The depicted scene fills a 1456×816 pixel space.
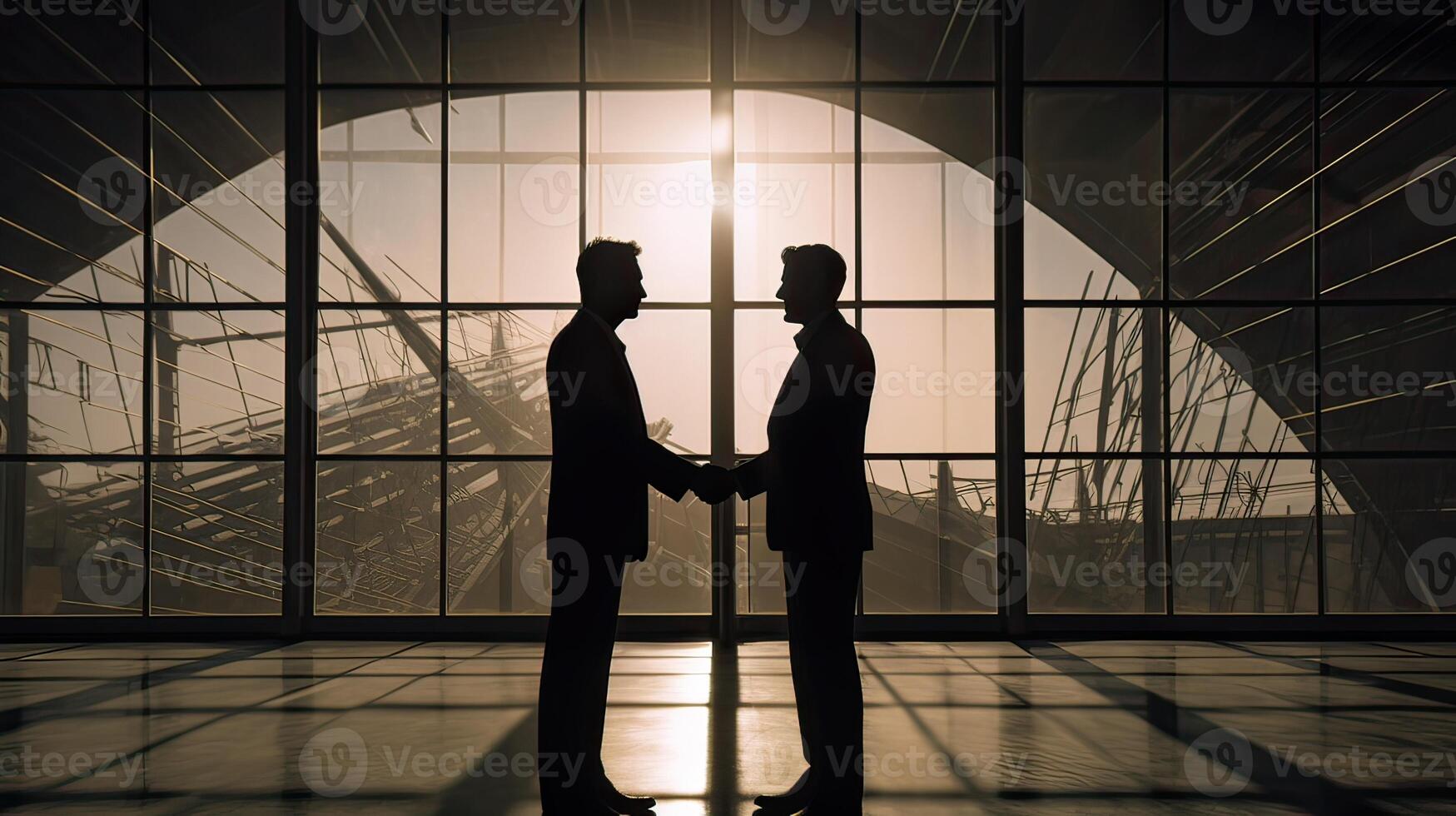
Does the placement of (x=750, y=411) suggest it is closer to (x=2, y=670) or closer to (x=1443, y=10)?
(x=2, y=670)

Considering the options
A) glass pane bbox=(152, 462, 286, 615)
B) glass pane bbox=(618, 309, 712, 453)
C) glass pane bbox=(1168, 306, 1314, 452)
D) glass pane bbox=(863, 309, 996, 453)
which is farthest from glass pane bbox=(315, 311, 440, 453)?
glass pane bbox=(1168, 306, 1314, 452)

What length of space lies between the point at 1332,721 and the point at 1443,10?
26.4 ft

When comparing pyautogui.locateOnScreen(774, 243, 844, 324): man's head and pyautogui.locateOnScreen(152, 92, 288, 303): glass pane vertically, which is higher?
pyautogui.locateOnScreen(152, 92, 288, 303): glass pane

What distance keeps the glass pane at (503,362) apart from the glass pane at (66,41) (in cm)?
422

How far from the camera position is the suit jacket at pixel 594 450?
2.65 m

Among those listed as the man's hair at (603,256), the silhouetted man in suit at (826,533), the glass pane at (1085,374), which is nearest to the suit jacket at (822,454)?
the silhouetted man in suit at (826,533)

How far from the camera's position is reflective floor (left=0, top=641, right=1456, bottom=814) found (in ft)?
10.4

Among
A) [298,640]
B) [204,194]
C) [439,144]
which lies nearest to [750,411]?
[439,144]

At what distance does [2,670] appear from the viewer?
20.1 ft

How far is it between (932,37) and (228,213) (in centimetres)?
697

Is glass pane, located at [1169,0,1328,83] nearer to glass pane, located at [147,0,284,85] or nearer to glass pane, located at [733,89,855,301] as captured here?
glass pane, located at [733,89,855,301]

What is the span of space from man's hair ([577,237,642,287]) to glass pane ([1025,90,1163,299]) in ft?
19.1

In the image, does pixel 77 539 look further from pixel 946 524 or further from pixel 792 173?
pixel 946 524

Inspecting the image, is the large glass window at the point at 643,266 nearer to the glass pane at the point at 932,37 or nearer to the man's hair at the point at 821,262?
the glass pane at the point at 932,37
